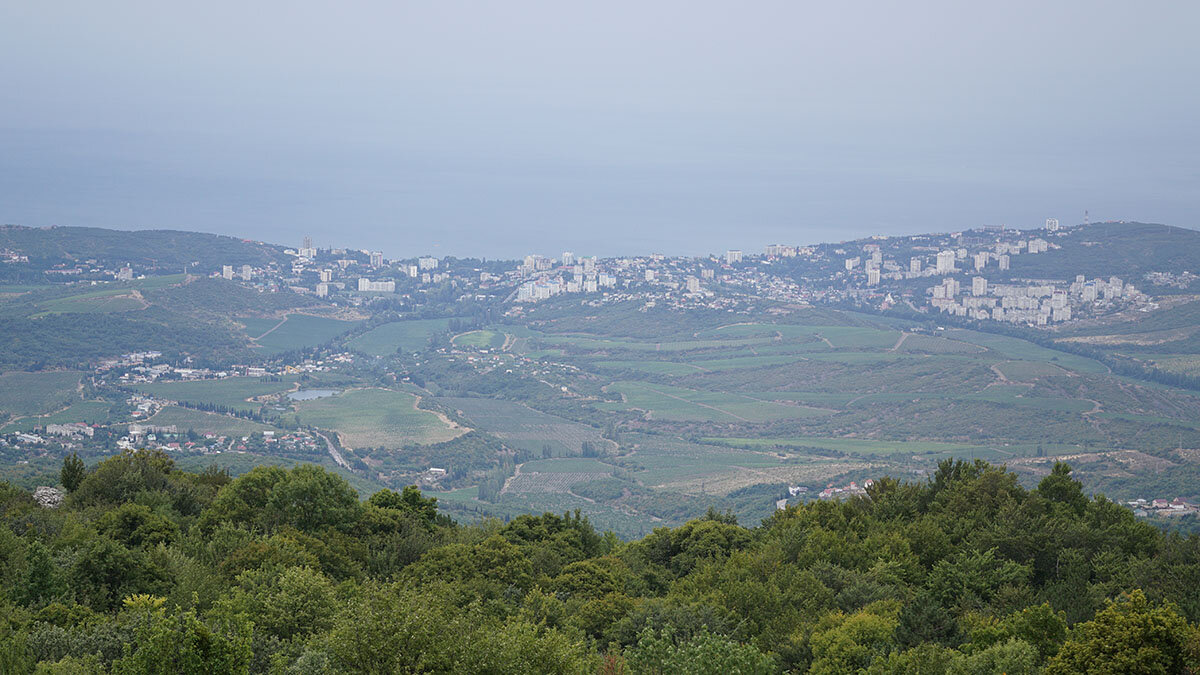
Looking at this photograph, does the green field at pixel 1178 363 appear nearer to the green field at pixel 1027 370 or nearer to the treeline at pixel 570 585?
the green field at pixel 1027 370

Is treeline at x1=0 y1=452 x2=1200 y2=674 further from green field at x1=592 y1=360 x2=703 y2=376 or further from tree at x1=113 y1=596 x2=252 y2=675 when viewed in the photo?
green field at x1=592 y1=360 x2=703 y2=376

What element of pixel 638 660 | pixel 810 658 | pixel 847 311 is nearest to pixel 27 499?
pixel 638 660

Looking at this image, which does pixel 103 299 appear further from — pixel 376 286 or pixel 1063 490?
pixel 1063 490

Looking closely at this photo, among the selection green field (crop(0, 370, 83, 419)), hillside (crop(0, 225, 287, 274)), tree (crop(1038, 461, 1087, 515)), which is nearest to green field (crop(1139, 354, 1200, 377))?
tree (crop(1038, 461, 1087, 515))

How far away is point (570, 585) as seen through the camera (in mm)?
22188

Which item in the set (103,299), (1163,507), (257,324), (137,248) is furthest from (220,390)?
(1163,507)

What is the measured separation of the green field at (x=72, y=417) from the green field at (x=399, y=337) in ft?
163

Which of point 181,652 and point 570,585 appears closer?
point 181,652

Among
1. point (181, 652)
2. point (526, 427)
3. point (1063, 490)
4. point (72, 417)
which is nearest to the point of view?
point (181, 652)

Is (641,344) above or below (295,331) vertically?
below

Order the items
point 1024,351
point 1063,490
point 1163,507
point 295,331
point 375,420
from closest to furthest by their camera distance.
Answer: point 1063,490 → point 1163,507 → point 375,420 → point 1024,351 → point 295,331

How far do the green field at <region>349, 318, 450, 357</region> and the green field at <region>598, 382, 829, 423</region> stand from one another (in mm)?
37736

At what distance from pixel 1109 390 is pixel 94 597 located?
94.0 m

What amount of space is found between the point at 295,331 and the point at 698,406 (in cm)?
6085
